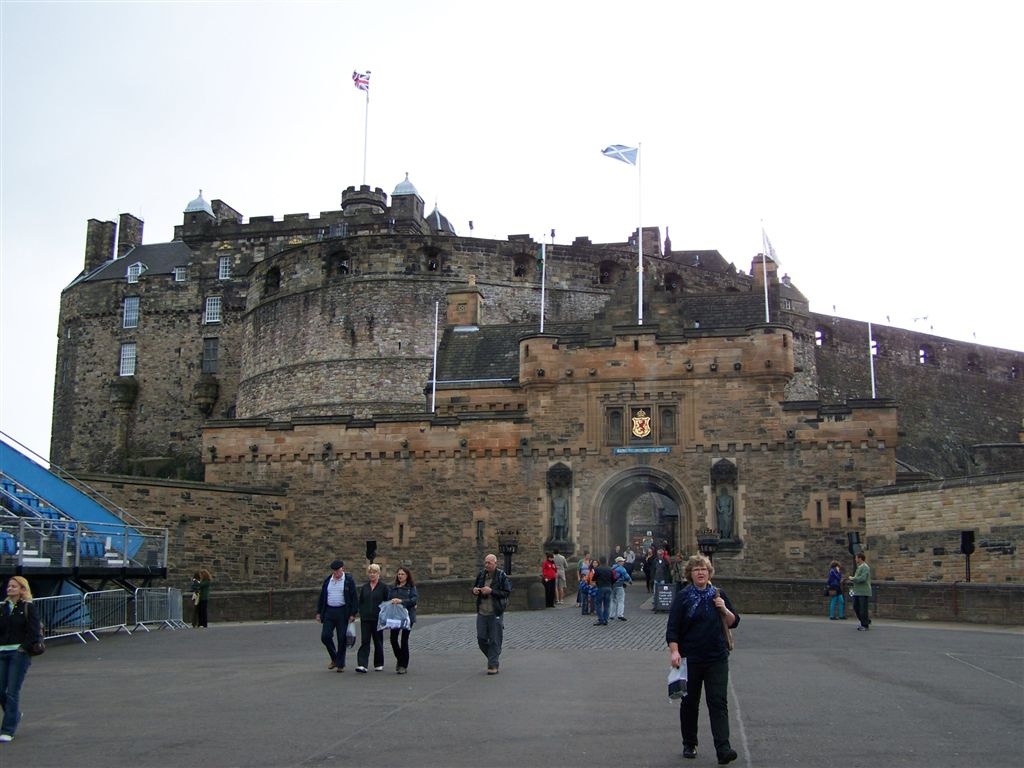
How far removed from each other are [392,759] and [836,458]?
2151cm

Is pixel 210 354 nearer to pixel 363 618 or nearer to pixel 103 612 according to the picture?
pixel 103 612

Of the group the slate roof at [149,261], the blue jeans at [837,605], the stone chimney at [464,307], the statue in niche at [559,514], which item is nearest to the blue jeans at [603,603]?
the blue jeans at [837,605]

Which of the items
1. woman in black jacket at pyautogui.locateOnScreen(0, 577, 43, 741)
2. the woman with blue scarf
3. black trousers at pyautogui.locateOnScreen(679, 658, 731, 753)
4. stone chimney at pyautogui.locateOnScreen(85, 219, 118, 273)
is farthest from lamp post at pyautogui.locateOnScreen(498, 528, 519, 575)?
stone chimney at pyautogui.locateOnScreen(85, 219, 118, 273)

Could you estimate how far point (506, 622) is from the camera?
19266 mm

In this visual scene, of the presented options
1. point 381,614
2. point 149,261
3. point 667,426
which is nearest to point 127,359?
point 149,261

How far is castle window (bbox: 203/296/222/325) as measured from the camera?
5238cm

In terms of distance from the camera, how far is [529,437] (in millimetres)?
29312

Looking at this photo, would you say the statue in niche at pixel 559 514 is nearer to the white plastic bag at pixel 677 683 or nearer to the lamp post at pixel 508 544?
the lamp post at pixel 508 544

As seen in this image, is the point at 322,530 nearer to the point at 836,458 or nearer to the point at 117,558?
the point at 117,558

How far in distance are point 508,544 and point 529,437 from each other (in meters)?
2.61

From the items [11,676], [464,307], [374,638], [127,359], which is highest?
[127,359]

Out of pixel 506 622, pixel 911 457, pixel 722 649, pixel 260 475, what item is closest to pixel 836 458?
pixel 506 622

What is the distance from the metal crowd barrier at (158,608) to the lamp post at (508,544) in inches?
368

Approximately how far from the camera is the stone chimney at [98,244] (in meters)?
58.8
